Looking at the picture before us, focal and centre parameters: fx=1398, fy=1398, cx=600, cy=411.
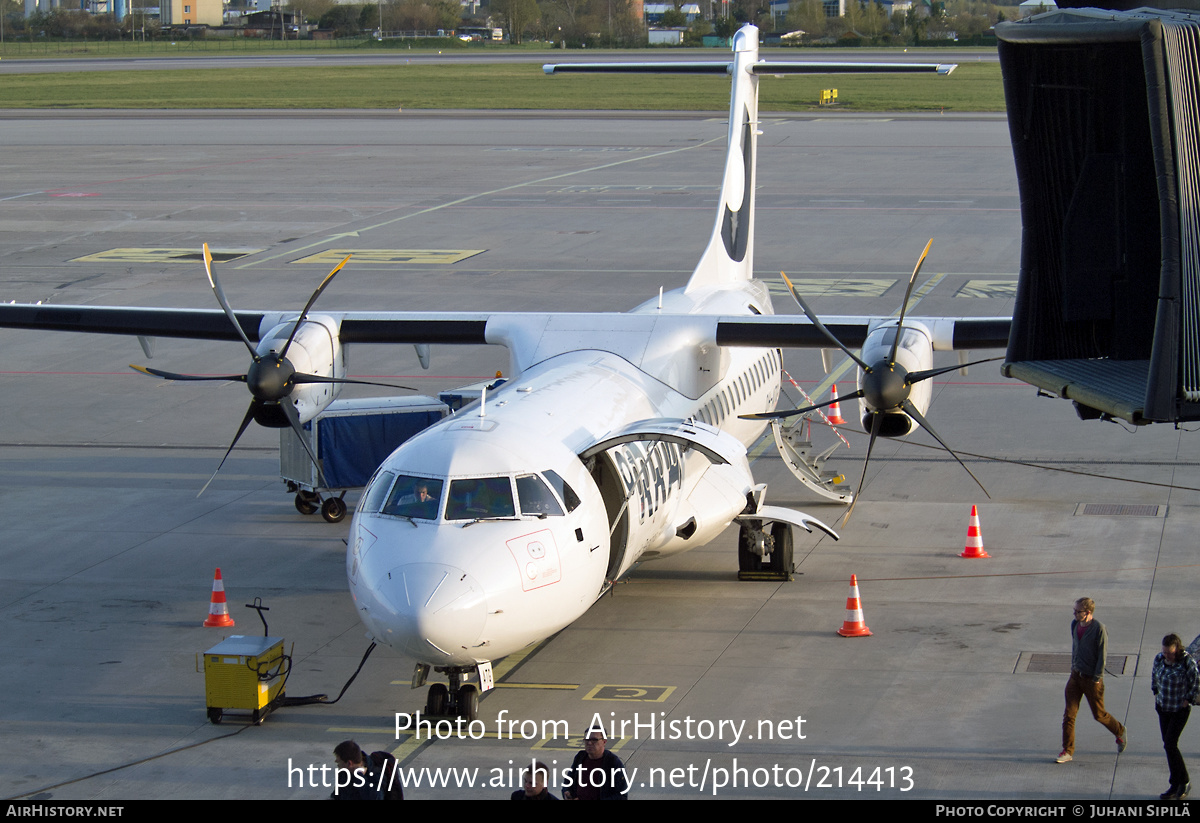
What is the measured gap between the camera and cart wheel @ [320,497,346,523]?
2098cm

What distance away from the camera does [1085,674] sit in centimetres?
1280

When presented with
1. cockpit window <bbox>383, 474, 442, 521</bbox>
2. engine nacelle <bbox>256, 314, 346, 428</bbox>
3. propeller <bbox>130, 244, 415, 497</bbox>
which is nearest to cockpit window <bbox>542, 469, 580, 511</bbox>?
cockpit window <bbox>383, 474, 442, 521</bbox>

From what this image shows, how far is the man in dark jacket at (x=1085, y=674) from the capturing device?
1273 centimetres

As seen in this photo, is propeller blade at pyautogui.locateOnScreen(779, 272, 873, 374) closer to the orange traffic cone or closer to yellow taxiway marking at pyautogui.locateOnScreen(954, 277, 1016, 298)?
the orange traffic cone

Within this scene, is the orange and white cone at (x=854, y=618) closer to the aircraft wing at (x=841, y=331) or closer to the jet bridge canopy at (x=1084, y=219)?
the aircraft wing at (x=841, y=331)

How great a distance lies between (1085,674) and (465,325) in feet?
33.4

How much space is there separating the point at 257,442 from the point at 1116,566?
591 inches

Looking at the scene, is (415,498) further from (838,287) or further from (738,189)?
(838,287)

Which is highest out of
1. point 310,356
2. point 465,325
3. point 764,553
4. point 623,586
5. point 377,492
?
point 465,325

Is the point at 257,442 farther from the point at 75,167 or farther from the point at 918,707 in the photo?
the point at 75,167

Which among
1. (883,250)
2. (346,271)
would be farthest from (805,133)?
(346,271)

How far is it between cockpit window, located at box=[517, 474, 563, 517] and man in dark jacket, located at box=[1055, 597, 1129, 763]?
5136 mm

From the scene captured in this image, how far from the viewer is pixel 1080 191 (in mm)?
10102

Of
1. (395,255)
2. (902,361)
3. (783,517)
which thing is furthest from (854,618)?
(395,255)
